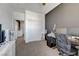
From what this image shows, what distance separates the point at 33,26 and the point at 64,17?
2102 millimetres

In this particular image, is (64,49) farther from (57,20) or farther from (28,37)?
(28,37)

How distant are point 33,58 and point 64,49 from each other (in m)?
1.84

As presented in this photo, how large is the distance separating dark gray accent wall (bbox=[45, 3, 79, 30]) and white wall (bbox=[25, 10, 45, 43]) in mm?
1237

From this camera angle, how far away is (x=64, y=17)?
13.8ft

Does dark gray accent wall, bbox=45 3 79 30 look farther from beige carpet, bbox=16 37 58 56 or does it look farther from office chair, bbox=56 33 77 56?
office chair, bbox=56 33 77 56

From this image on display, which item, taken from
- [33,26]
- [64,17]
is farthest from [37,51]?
[33,26]

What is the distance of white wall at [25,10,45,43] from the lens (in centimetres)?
539

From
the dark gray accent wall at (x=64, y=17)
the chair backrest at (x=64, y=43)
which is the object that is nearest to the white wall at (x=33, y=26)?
the dark gray accent wall at (x=64, y=17)

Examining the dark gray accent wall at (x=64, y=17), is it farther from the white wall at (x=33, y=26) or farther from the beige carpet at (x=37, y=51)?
the white wall at (x=33, y=26)

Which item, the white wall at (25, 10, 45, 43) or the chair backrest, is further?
the white wall at (25, 10, 45, 43)

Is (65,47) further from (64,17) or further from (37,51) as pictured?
(64,17)

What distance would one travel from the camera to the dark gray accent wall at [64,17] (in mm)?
3938

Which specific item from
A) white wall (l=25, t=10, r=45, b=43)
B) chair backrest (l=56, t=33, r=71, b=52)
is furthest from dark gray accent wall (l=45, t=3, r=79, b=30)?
chair backrest (l=56, t=33, r=71, b=52)

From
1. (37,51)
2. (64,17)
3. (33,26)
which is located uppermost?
(64,17)
